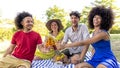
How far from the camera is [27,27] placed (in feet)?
12.1

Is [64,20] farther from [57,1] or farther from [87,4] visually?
[87,4]

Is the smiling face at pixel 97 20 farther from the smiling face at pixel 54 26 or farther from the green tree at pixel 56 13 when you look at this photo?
the green tree at pixel 56 13

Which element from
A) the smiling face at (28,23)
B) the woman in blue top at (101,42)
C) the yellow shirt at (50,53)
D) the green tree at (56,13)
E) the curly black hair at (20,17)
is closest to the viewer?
the woman in blue top at (101,42)

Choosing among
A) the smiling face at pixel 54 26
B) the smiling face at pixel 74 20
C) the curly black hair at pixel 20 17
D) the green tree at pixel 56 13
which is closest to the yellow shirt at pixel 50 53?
the smiling face at pixel 54 26

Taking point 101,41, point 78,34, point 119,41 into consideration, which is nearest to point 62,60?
point 78,34

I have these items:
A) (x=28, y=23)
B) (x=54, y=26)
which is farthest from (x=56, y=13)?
(x=28, y=23)

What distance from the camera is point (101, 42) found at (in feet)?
10.3

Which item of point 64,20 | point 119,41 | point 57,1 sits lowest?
point 119,41

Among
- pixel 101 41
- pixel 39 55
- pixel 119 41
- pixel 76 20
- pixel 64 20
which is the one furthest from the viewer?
pixel 64 20

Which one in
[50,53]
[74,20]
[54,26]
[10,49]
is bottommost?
[50,53]

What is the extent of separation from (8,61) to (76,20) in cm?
123

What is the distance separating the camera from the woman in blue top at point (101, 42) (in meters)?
3.09

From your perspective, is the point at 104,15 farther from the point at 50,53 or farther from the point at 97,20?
the point at 50,53

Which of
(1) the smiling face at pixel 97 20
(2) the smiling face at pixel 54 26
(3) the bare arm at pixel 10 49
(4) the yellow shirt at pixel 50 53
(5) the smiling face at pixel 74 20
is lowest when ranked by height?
(4) the yellow shirt at pixel 50 53
